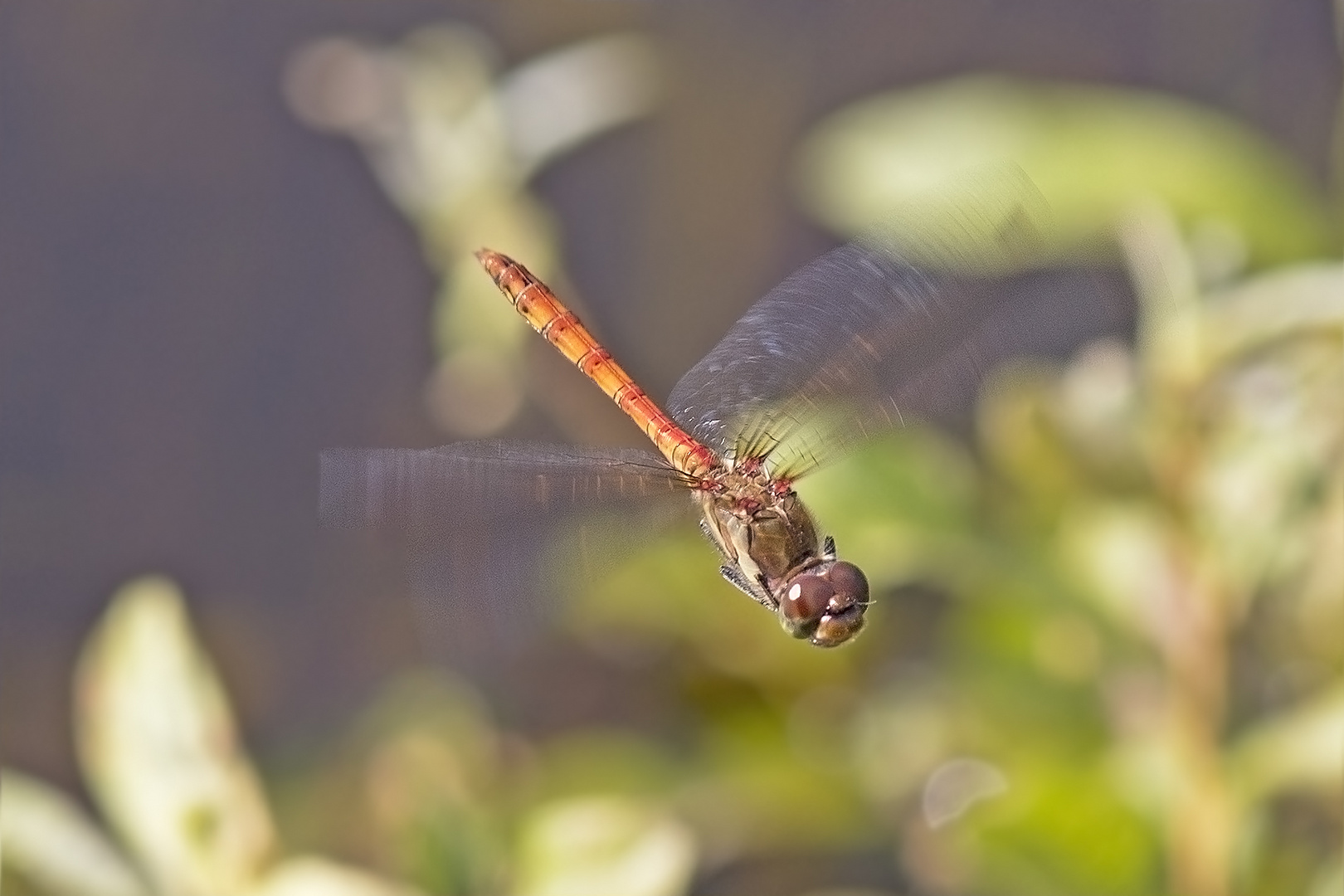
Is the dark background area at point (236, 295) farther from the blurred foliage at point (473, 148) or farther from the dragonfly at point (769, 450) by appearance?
the dragonfly at point (769, 450)

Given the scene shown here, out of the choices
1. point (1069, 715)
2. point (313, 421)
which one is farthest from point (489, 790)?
point (313, 421)

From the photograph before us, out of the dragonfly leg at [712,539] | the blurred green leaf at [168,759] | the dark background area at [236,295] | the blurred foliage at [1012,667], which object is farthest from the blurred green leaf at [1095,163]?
the blurred green leaf at [168,759]

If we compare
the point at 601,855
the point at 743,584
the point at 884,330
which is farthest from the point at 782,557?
the point at 601,855

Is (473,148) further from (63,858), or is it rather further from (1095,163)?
(63,858)

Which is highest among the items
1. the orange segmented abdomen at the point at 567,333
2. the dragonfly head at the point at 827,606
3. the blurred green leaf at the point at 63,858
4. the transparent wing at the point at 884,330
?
the orange segmented abdomen at the point at 567,333

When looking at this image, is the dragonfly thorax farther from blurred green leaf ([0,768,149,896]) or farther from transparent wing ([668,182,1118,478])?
blurred green leaf ([0,768,149,896])

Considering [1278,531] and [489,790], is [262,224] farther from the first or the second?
[1278,531]
